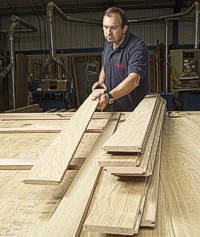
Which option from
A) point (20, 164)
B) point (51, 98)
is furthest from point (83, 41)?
point (20, 164)

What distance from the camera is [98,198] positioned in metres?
0.92

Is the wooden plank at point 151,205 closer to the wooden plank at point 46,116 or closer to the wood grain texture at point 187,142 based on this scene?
the wood grain texture at point 187,142

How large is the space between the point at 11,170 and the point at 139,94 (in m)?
1.80

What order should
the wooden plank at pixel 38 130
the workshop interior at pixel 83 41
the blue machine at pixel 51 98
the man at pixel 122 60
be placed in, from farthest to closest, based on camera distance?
the workshop interior at pixel 83 41, the blue machine at pixel 51 98, the man at pixel 122 60, the wooden plank at pixel 38 130

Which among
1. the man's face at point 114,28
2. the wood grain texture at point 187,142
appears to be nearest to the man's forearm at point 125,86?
the wood grain texture at point 187,142

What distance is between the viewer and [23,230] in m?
0.84

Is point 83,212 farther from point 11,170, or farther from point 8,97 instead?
point 8,97

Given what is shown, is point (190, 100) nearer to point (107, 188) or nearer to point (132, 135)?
point (132, 135)

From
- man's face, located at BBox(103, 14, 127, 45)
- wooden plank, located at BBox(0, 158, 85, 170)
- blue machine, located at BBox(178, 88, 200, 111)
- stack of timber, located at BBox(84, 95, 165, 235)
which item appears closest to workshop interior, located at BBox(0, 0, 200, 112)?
blue machine, located at BBox(178, 88, 200, 111)

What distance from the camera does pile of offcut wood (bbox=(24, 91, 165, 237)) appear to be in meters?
0.77

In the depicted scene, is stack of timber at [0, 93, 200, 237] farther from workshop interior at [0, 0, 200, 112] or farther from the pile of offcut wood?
workshop interior at [0, 0, 200, 112]

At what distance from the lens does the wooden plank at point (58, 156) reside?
97cm

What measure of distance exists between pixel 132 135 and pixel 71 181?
300 millimetres

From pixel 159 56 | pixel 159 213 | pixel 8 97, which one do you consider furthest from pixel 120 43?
pixel 8 97
